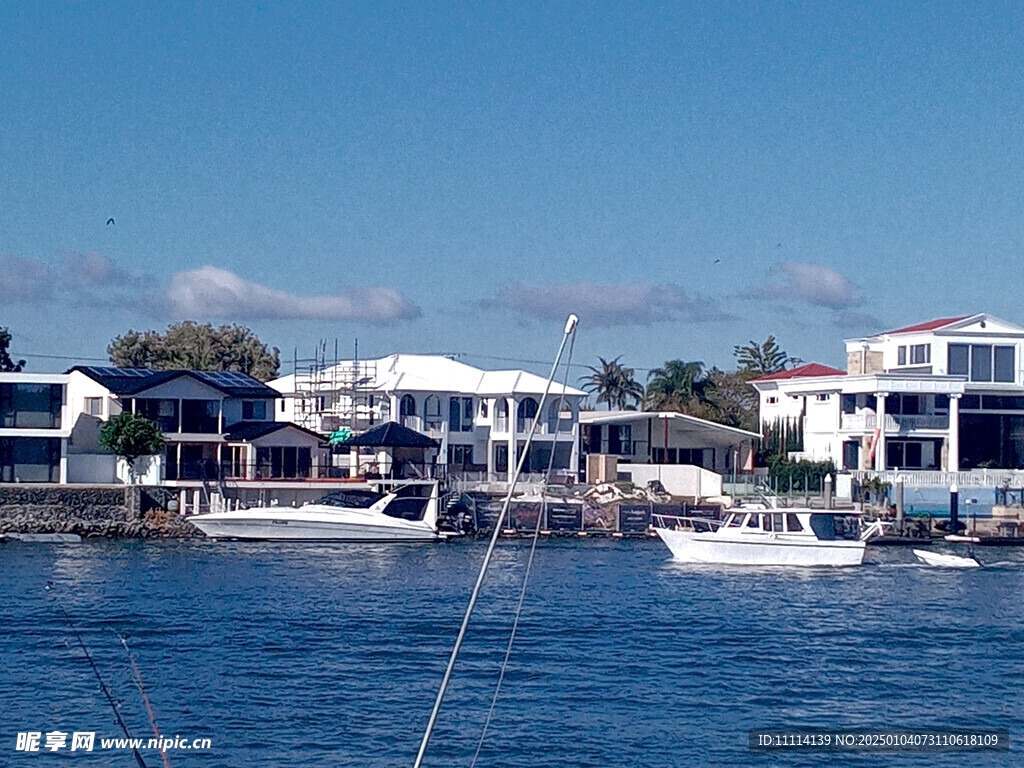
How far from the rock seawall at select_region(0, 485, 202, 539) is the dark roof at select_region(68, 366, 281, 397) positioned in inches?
220

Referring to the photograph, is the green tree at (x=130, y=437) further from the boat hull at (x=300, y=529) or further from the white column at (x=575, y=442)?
the white column at (x=575, y=442)

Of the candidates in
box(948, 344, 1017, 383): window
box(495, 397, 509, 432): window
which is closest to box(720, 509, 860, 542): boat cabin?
box(948, 344, 1017, 383): window

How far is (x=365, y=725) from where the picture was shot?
24.3 meters

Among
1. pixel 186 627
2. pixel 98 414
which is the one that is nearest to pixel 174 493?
pixel 98 414

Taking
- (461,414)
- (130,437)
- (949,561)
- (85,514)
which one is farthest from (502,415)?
(949,561)

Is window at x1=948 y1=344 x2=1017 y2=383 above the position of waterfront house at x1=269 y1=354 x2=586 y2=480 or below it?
above

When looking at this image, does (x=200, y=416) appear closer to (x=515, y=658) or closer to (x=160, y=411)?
(x=160, y=411)

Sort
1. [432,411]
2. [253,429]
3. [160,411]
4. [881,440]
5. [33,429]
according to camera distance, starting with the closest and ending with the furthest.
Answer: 1. [33,429]
2. [160,411]
3. [253,429]
4. [881,440]
5. [432,411]

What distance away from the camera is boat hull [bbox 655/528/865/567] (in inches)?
1993

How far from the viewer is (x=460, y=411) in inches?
3051

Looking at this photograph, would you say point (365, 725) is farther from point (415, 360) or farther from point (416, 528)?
point (415, 360)

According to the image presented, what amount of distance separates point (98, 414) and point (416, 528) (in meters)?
17.6

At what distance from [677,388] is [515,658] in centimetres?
7436

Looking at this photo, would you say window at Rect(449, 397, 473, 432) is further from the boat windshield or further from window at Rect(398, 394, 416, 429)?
the boat windshield
